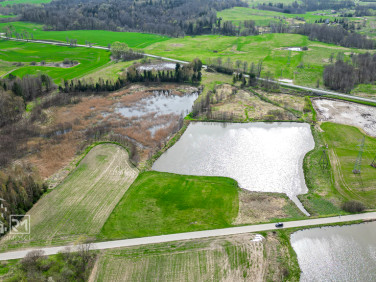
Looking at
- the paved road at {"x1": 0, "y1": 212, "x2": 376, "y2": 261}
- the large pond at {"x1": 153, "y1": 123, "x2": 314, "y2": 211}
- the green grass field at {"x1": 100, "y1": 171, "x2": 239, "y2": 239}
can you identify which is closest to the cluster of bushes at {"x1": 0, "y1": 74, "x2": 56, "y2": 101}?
the large pond at {"x1": 153, "y1": 123, "x2": 314, "y2": 211}

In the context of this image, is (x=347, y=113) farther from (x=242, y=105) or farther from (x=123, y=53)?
(x=123, y=53)

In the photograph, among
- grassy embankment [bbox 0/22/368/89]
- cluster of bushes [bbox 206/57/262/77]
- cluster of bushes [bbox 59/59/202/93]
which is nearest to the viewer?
cluster of bushes [bbox 59/59/202/93]

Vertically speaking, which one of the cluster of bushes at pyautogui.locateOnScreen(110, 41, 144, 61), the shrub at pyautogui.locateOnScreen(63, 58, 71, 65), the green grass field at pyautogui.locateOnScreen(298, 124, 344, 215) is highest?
the cluster of bushes at pyautogui.locateOnScreen(110, 41, 144, 61)

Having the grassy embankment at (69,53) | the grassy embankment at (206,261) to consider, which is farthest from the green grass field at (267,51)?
the grassy embankment at (206,261)

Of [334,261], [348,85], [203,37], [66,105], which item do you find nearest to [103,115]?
[66,105]

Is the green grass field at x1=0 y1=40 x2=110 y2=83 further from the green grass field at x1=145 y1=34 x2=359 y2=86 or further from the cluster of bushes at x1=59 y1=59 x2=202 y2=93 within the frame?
the green grass field at x1=145 y1=34 x2=359 y2=86

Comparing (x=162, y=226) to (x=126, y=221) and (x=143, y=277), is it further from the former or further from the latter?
(x=143, y=277)
